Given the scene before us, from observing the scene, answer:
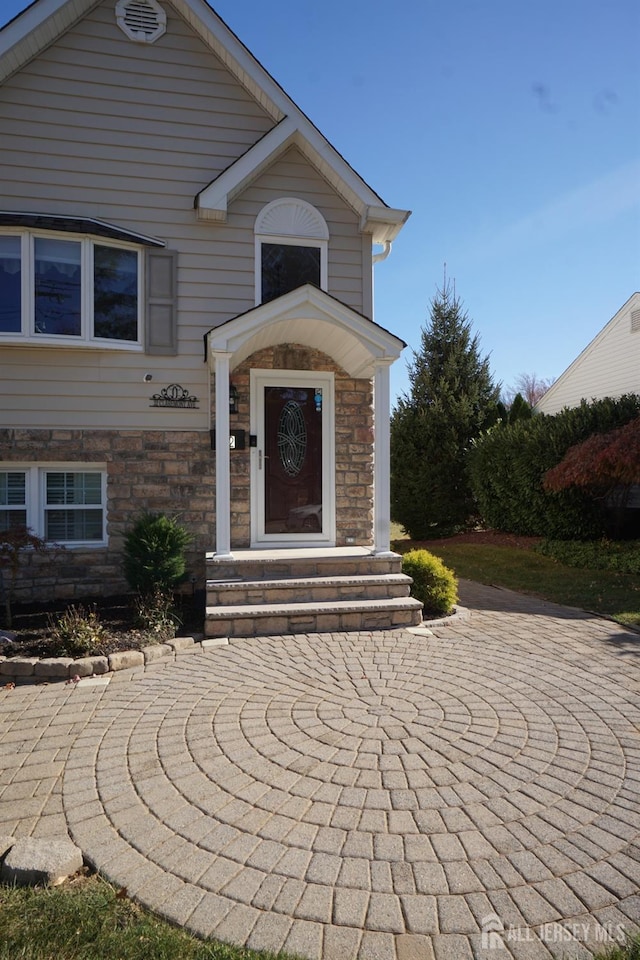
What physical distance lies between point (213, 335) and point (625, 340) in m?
14.1

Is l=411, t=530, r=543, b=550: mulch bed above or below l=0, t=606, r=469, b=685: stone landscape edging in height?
above

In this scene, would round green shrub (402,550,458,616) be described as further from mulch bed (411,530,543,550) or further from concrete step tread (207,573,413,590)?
mulch bed (411,530,543,550)

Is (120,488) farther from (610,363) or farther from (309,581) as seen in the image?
(610,363)

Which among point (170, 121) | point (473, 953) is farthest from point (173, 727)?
point (170, 121)

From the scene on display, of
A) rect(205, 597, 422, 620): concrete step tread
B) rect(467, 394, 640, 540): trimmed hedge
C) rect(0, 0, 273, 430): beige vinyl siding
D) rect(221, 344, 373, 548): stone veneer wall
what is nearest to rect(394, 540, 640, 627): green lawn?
rect(467, 394, 640, 540): trimmed hedge

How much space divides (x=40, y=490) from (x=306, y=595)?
388 centimetres

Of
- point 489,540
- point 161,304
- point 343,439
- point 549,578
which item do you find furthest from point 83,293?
point 489,540

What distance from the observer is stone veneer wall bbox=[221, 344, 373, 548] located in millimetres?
7652

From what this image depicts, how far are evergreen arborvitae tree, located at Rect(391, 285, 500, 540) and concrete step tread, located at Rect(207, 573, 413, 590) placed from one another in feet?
27.8

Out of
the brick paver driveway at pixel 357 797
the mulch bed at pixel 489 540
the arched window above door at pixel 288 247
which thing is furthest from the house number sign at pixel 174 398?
the mulch bed at pixel 489 540

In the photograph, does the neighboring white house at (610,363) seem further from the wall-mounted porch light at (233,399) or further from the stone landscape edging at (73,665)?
the stone landscape edging at (73,665)

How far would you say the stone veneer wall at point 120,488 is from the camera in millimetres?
7246

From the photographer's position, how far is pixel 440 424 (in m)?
14.7

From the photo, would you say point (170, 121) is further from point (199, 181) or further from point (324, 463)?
point (324, 463)
